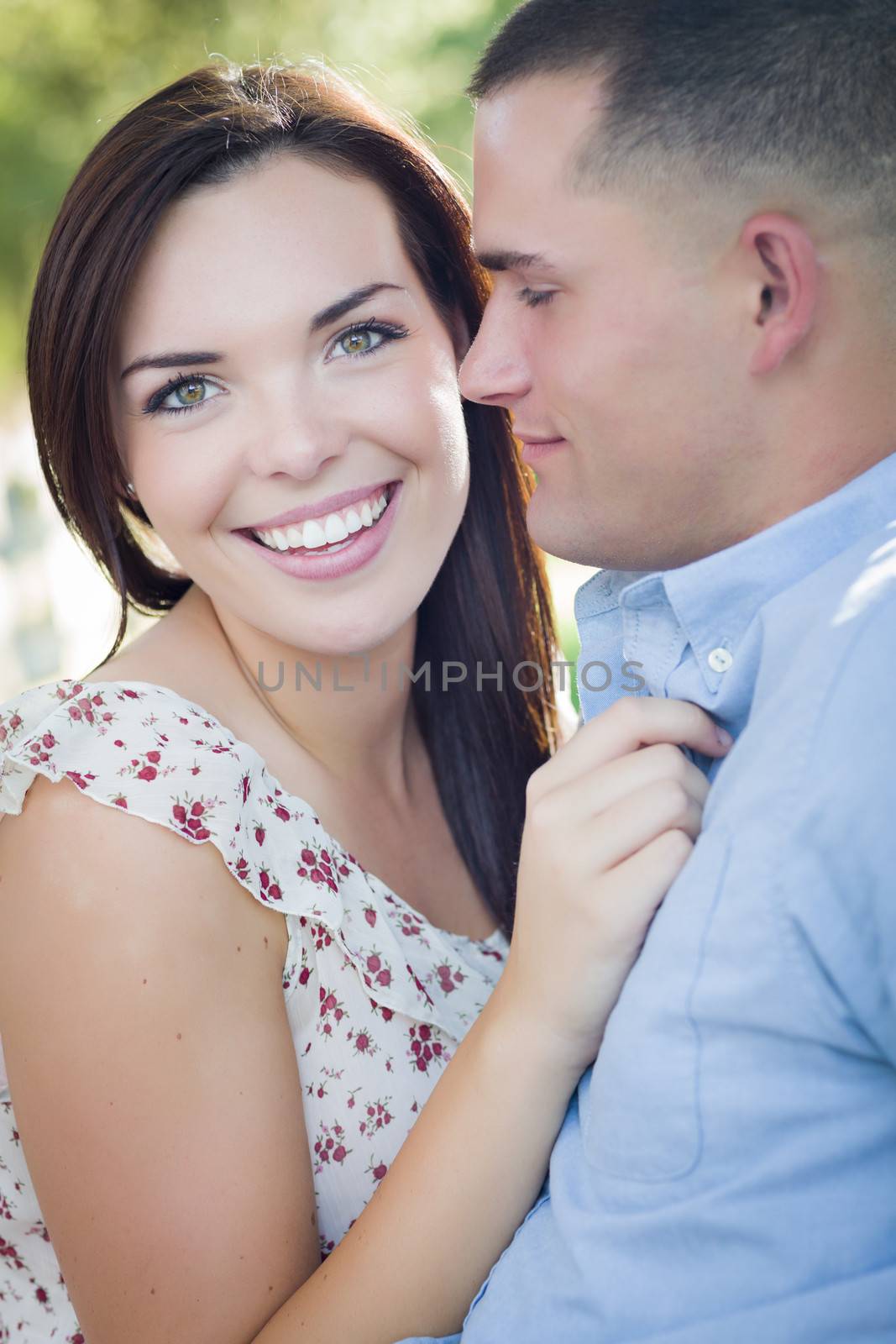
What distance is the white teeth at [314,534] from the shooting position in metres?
2.22

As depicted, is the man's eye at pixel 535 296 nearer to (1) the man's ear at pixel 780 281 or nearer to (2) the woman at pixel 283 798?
(1) the man's ear at pixel 780 281

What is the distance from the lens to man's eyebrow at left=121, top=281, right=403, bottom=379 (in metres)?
2.09

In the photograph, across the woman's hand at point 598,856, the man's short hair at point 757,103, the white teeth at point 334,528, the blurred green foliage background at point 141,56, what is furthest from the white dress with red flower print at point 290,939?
the blurred green foliage background at point 141,56

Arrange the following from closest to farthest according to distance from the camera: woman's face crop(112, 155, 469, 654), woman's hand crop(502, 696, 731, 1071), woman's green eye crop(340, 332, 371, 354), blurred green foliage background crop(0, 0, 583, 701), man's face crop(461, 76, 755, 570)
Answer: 1. woman's hand crop(502, 696, 731, 1071)
2. man's face crop(461, 76, 755, 570)
3. woman's face crop(112, 155, 469, 654)
4. woman's green eye crop(340, 332, 371, 354)
5. blurred green foliage background crop(0, 0, 583, 701)

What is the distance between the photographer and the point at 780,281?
1523 mm

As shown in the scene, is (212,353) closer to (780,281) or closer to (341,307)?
(341,307)

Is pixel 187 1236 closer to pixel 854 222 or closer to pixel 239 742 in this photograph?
pixel 239 742

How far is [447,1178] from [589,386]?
1.05 meters

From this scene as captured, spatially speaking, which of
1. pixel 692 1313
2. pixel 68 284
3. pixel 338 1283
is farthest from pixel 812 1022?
pixel 68 284

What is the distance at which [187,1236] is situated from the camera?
1718 mm

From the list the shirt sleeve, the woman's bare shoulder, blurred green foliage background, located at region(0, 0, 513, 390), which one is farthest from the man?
blurred green foliage background, located at region(0, 0, 513, 390)

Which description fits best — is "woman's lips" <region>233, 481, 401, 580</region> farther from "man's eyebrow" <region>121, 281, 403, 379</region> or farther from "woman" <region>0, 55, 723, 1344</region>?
"man's eyebrow" <region>121, 281, 403, 379</region>

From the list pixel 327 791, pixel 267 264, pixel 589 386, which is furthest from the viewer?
pixel 327 791

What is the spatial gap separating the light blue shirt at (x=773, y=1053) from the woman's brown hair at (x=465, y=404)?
1.32m
